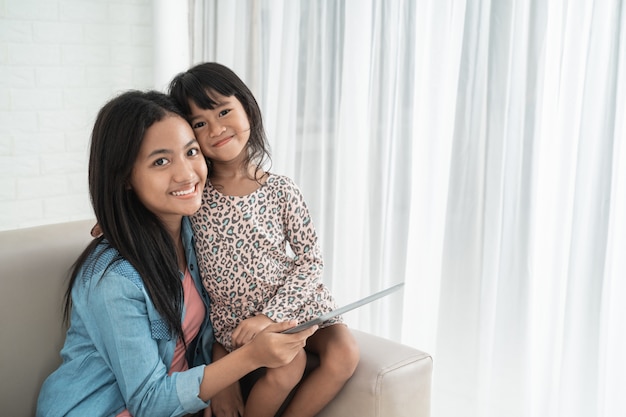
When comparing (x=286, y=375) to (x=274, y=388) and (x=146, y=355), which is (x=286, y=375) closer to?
(x=274, y=388)

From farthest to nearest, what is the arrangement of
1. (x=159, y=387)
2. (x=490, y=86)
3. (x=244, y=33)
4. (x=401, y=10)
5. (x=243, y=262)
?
(x=244, y=33) → (x=401, y=10) → (x=490, y=86) → (x=243, y=262) → (x=159, y=387)

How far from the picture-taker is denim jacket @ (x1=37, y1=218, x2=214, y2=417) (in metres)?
1.31

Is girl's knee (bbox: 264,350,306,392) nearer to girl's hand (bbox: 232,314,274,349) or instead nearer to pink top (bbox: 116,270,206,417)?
girl's hand (bbox: 232,314,274,349)

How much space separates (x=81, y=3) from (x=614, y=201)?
2.03 meters

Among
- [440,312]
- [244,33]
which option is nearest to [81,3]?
[244,33]

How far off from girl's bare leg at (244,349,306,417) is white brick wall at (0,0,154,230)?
1466mm

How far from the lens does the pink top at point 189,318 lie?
58.8 inches

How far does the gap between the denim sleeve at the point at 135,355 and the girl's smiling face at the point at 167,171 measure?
0.59 ft

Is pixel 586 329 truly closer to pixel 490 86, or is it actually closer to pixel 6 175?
pixel 490 86

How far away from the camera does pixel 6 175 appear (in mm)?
2482

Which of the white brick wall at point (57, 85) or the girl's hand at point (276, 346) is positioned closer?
the girl's hand at point (276, 346)

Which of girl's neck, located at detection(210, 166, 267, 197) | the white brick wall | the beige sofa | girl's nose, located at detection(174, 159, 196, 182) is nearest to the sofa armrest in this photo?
the beige sofa

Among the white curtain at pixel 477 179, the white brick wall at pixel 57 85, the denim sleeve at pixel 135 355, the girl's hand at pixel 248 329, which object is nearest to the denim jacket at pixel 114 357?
the denim sleeve at pixel 135 355

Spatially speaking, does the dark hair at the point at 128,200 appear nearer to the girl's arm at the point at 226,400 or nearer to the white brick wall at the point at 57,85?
the girl's arm at the point at 226,400
